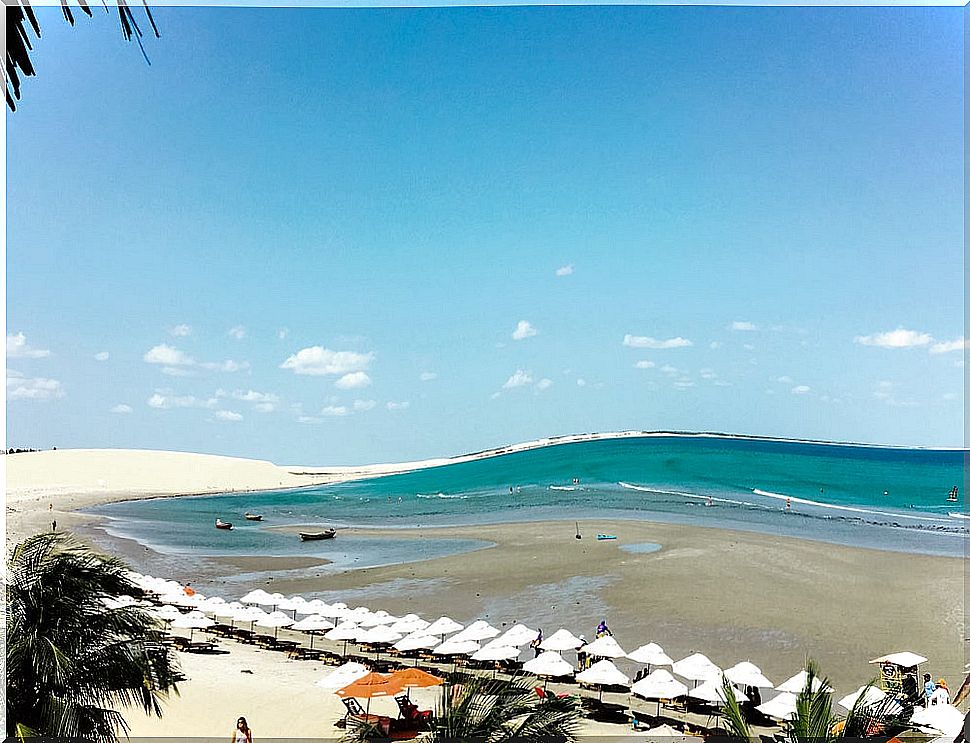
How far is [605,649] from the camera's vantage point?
25.3ft

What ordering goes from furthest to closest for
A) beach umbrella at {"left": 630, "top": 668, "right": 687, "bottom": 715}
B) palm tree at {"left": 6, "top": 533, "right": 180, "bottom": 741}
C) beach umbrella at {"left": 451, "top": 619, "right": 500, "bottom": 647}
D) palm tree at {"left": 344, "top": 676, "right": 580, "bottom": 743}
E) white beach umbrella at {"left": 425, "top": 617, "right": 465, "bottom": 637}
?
white beach umbrella at {"left": 425, "top": 617, "right": 465, "bottom": 637} → beach umbrella at {"left": 451, "top": 619, "right": 500, "bottom": 647} → beach umbrella at {"left": 630, "top": 668, "right": 687, "bottom": 715} → palm tree at {"left": 6, "top": 533, "right": 180, "bottom": 741} → palm tree at {"left": 344, "top": 676, "right": 580, "bottom": 743}

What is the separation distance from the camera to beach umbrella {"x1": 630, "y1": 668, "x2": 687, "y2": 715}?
21.8 feet

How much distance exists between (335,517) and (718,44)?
838 centimetres

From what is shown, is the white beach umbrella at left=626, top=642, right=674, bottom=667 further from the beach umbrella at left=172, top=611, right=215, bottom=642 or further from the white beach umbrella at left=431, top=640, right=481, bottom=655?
the beach umbrella at left=172, top=611, right=215, bottom=642

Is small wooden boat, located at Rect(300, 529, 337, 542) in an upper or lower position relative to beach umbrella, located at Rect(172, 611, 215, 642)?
upper

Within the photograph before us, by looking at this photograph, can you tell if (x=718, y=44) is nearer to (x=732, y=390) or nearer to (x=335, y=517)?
(x=732, y=390)

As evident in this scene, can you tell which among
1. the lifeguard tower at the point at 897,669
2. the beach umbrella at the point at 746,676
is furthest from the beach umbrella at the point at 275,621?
the lifeguard tower at the point at 897,669

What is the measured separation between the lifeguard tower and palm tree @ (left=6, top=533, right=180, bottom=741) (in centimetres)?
574

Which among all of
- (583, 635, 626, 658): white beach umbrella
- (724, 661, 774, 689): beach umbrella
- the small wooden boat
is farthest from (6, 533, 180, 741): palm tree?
the small wooden boat

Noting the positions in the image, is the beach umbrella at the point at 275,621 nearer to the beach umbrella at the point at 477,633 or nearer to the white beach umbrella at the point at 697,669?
the beach umbrella at the point at 477,633

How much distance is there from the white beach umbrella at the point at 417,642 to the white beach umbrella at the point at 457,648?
0.34ft

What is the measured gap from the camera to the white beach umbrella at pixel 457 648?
314 inches

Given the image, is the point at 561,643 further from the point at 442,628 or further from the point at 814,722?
the point at 814,722

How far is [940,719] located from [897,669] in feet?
7.07
